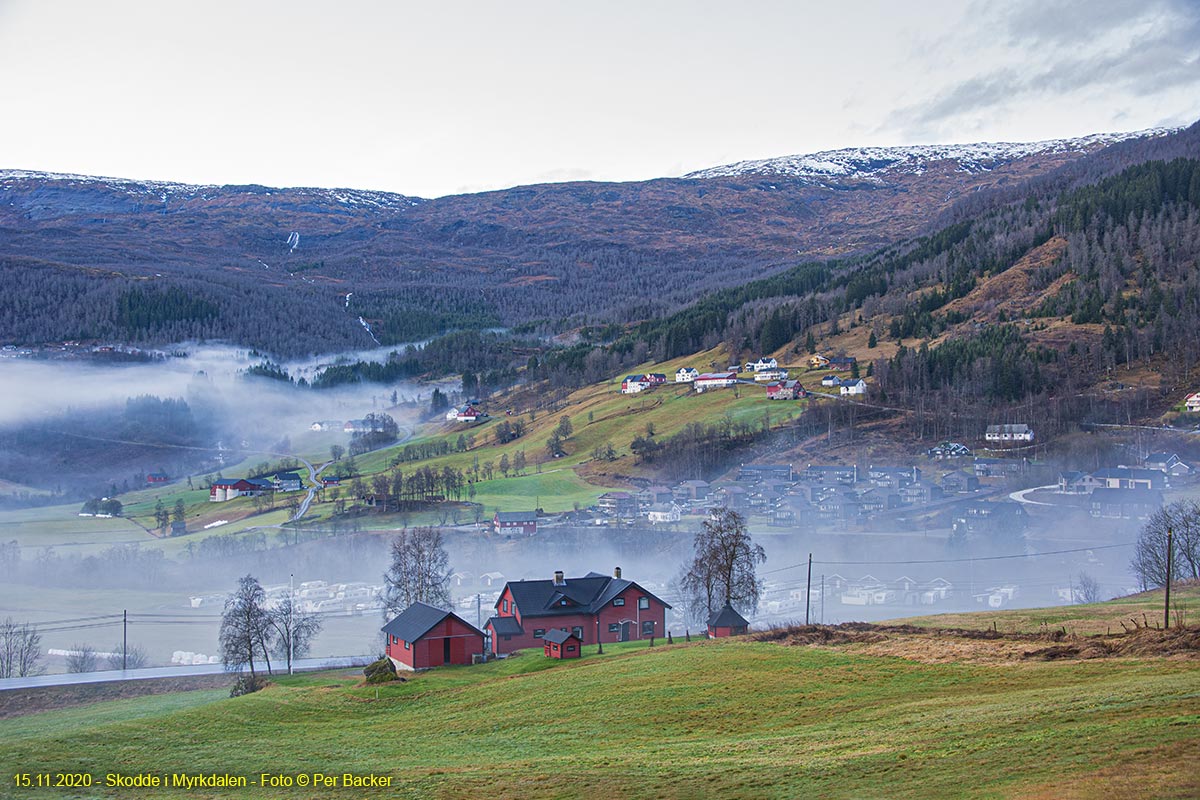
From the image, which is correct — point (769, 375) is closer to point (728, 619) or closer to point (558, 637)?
point (728, 619)

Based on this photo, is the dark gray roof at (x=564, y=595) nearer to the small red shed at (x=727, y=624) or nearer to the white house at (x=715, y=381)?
the small red shed at (x=727, y=624)

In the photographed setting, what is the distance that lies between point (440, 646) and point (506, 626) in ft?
21.4

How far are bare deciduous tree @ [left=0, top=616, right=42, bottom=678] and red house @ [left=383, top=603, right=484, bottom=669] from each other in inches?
947

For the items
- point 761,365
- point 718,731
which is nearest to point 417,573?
point 718,731

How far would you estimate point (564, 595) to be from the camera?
5656 centimetres

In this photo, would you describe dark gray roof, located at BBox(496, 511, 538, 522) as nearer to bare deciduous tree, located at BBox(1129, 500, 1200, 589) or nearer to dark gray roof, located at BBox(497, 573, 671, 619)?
dark gray roof, located at BBox(497, 573, 671, 619)

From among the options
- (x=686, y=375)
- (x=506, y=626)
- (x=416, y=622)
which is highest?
(x=686, y=375)

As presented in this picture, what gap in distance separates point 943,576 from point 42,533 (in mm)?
109027

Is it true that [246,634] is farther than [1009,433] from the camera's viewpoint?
No

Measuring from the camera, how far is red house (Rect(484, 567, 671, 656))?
5497 cm

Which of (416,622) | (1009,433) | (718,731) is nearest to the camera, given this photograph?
(718,731)

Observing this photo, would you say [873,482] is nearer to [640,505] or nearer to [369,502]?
[640,505]

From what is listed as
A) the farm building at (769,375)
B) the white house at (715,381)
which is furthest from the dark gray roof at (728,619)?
the white house at (715,381)

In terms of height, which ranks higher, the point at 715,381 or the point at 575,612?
the point at 715,381
